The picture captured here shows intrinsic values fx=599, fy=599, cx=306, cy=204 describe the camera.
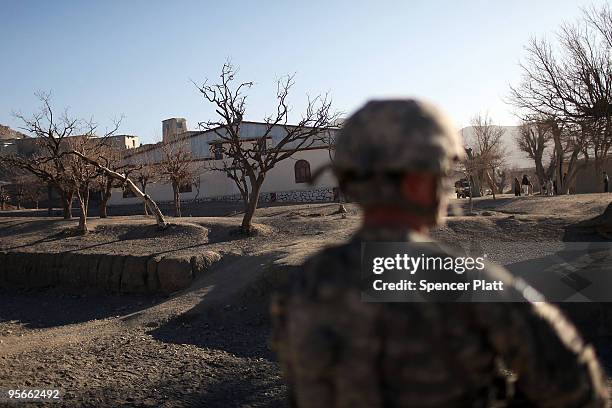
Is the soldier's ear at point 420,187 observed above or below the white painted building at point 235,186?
below

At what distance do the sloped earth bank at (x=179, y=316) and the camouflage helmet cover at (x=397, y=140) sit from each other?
17.9ft

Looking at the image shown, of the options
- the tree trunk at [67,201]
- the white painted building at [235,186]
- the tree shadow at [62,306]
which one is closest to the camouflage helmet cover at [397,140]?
the tree shadow at [62,306]

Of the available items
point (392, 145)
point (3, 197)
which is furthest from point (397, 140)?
point (3, 197)

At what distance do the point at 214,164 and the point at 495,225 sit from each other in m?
21.1

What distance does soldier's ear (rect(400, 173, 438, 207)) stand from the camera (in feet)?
5.12

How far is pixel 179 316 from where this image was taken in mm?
10758

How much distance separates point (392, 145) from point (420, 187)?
0.14 m

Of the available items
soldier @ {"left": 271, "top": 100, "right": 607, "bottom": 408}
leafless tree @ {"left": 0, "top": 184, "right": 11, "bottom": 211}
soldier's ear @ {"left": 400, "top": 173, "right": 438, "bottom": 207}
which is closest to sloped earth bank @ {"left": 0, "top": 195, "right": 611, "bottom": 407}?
soldier @ {"left": 271, "top": 100, "right": 607, "bottom": 408}

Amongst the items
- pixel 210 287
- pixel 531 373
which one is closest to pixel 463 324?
pixel 531 373

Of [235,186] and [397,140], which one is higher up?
[235,186]

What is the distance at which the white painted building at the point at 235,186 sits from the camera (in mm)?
33781

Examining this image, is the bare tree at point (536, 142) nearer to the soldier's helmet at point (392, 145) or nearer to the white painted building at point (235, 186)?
the white painted building at point (235, 186)

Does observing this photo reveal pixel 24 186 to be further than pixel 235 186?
No

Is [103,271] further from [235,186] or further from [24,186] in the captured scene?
[24,186]
